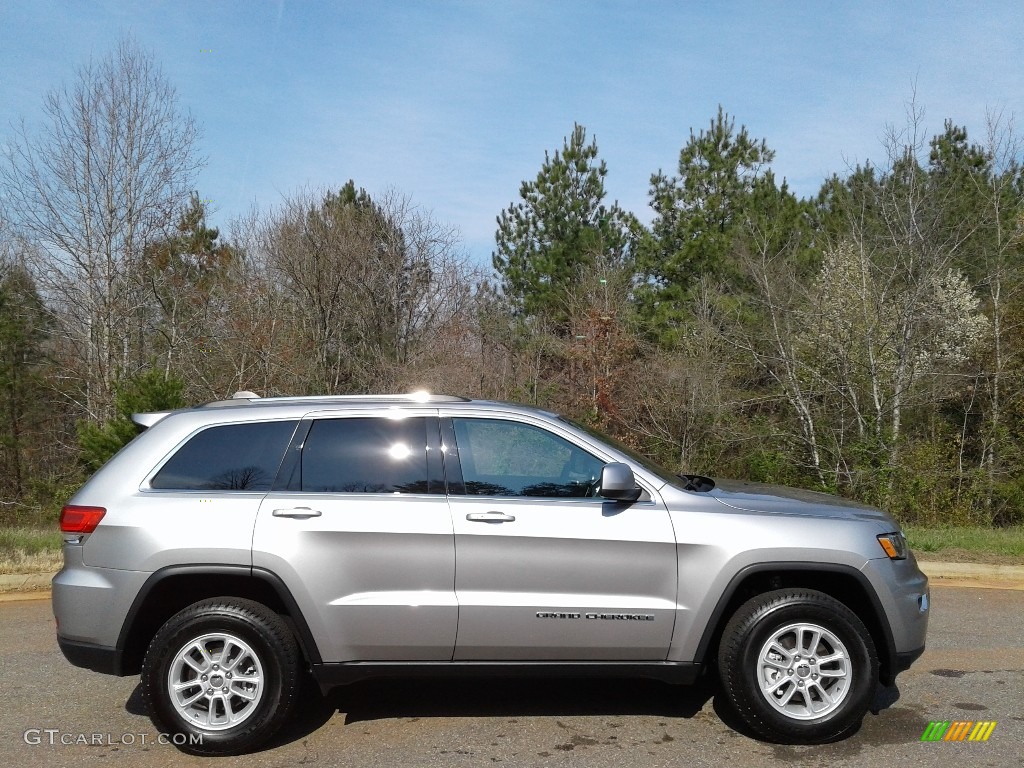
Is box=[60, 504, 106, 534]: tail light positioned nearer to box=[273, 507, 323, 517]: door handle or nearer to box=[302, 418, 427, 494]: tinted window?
box=[273, 507, 323, 517]: door handle

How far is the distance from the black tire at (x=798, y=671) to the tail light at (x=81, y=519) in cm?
335

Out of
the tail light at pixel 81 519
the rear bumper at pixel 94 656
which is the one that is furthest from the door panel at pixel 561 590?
the tail light at pixel 81 519

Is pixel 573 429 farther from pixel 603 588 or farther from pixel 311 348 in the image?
pixel 311 348

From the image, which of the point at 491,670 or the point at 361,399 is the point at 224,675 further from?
the point at 361,399

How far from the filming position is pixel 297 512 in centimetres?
444

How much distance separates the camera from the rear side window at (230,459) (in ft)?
15.0

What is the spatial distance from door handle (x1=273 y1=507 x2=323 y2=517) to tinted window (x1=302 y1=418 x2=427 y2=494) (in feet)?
0.48

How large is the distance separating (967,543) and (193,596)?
8868 mm

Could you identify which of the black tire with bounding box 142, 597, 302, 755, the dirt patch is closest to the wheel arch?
the black tire with bounding box 142, 597, 302, 755

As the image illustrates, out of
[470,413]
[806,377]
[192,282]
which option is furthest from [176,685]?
[192,282]

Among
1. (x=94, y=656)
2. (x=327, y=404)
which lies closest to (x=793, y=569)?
(x=327, y=404)

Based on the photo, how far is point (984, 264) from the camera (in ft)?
61.7

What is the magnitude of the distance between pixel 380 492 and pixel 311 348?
1850 cm

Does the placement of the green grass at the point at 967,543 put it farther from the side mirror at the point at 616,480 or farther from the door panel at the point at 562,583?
the side mirror at the point at 616,480
